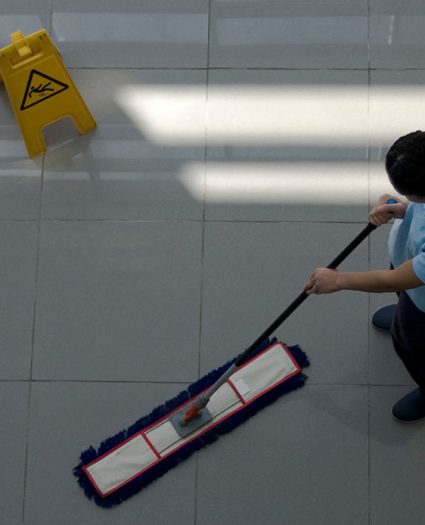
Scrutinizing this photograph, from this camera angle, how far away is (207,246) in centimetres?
271

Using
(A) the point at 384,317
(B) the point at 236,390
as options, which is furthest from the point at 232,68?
(B) the point at 236,390

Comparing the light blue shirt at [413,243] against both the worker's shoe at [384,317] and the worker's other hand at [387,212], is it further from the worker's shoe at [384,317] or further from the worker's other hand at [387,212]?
the worker's shoe at [384,317]

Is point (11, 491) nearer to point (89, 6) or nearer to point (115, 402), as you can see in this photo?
point (115, 402)

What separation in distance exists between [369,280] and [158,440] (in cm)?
98

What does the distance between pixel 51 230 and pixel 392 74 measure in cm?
125

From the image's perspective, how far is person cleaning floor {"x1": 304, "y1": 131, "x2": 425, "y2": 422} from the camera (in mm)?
1792

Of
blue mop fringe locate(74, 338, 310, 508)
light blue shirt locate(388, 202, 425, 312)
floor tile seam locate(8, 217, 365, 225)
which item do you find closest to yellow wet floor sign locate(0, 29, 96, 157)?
floor tile seam locate(8, 217, 365, 225)

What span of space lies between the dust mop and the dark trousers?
336 millimetres

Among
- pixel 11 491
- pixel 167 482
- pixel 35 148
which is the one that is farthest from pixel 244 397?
pixel 35 148

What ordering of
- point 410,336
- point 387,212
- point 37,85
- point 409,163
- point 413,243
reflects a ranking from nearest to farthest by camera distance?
1. point 409,163
2. point 413,243
3. point 387,212
4. point 410,336
5. point 37,85

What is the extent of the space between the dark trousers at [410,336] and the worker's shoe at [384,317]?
148 millimetres

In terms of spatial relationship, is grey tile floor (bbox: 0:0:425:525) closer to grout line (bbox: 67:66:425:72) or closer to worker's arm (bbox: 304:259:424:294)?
grout line (bbox: 67:66:425:72)

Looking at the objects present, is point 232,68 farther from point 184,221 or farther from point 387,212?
point 387,212

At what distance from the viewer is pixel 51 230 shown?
8.98 ft
